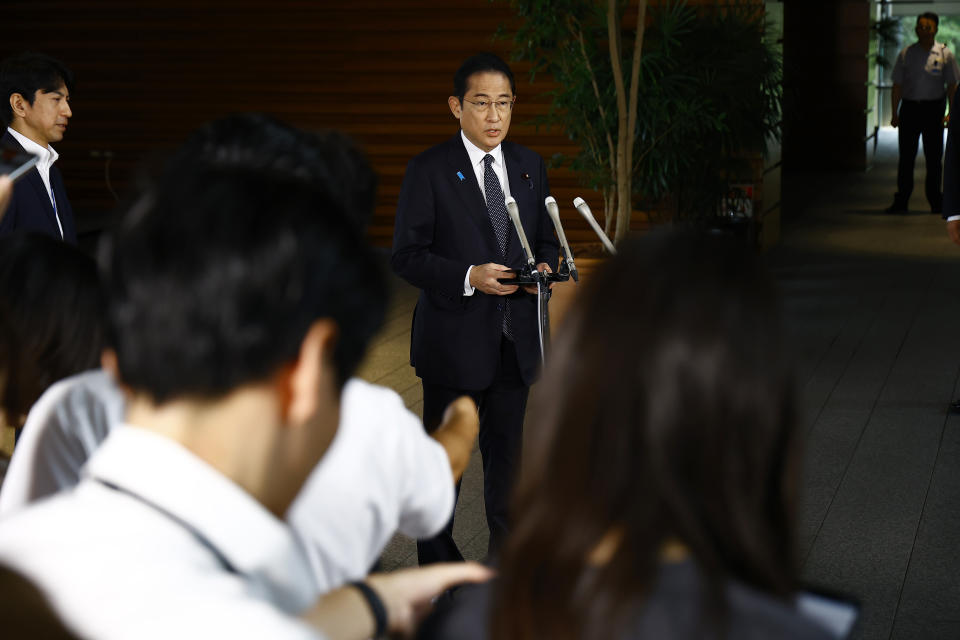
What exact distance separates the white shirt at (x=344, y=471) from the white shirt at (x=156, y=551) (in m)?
0.25

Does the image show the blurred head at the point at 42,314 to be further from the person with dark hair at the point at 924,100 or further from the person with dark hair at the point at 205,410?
the person with dark hair at the point at 924,100

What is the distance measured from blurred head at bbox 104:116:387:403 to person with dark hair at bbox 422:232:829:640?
0.66 ft

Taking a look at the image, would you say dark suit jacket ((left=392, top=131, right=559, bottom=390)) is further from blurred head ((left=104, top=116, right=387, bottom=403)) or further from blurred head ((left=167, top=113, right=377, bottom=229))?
blurred head ((left=104, top=116, right=387, bottom=403))

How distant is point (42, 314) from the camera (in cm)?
161

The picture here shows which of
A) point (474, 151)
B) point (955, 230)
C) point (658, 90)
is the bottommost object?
point (955, 230)

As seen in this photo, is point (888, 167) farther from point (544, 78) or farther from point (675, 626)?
point (675, 626)

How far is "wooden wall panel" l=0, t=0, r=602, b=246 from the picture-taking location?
904cm

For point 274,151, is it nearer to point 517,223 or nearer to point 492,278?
point 517,223

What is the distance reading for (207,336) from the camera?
827 millimetres

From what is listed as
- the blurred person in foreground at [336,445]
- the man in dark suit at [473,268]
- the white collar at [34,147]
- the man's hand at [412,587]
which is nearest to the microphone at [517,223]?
the man in dark suit at [473,268]

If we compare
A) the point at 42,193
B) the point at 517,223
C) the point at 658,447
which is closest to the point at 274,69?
the point at 42,193

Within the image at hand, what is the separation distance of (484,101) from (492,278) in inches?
Answer: 21.6

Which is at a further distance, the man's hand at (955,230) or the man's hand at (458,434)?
the man's hand at (955,230)

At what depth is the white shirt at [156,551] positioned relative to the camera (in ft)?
2.54
